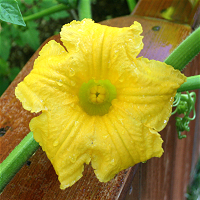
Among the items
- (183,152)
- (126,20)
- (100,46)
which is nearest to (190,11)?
(126,20)

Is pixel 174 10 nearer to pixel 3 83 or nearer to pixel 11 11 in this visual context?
pixel 11 11

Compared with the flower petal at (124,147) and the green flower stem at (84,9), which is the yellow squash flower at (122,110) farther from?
the green flower stem at (84,9)

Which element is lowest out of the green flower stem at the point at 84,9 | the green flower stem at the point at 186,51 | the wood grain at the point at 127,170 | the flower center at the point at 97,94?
the wood grain at the point at 127,170

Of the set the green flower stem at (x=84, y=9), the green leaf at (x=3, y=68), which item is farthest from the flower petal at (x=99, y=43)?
the green leaf at (x=3, y=68)

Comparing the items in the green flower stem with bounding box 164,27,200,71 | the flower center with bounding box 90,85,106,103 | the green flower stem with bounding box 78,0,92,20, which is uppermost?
the green flower stem with bounding box 78,0,92,20

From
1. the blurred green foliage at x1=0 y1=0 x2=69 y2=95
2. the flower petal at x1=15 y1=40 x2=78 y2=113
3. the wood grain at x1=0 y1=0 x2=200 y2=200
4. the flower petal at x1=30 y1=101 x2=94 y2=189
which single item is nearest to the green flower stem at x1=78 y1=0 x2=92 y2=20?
the wood grain at x1=0 y1=0 x2=200 y2=200

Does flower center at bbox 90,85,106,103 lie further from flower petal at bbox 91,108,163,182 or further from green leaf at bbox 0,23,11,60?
green leaf at bbox 0,23,11,60
